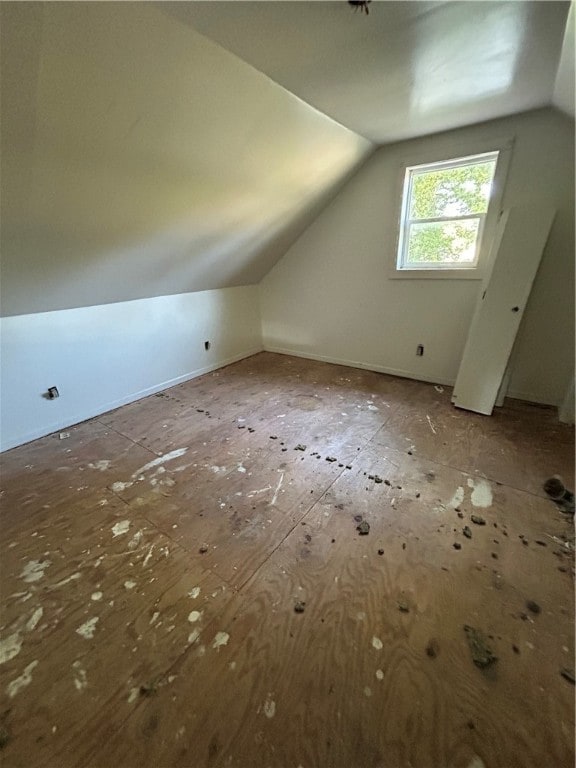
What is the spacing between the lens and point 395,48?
54.5 inches

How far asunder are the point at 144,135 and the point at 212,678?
2.23 m

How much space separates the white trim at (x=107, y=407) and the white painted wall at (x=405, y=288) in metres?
1.05

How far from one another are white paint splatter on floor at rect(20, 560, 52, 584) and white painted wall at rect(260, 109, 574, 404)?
321 cm

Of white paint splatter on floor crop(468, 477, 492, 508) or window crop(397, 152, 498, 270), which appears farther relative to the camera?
window crop(397, 152, 498, 270)

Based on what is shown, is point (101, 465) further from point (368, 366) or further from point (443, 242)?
point (443, 242)

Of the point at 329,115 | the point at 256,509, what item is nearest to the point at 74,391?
the point at 256,509

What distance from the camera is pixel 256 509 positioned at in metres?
1.74

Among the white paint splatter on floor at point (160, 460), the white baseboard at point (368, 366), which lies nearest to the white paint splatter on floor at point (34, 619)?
→ the white paint splatter on floor at point (160, 460)

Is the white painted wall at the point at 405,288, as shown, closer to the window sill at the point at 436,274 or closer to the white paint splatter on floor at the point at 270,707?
the window sill at the point at 436,274

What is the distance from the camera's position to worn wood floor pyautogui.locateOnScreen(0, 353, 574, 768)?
92cm

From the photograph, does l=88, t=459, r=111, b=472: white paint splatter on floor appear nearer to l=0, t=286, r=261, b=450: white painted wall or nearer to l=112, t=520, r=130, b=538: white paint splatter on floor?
l=112, t=520, r=130, b=538: white paint splatter on floor

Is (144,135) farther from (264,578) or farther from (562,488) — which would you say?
(562,488)

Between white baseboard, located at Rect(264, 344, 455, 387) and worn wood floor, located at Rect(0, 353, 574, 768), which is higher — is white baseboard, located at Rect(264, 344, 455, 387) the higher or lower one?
the higher one

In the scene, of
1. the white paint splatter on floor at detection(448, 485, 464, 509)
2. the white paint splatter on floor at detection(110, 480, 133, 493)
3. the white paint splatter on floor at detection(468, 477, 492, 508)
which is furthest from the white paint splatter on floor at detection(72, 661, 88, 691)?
the white paint splatter on floor at detection(468, 477, 492, 508)
